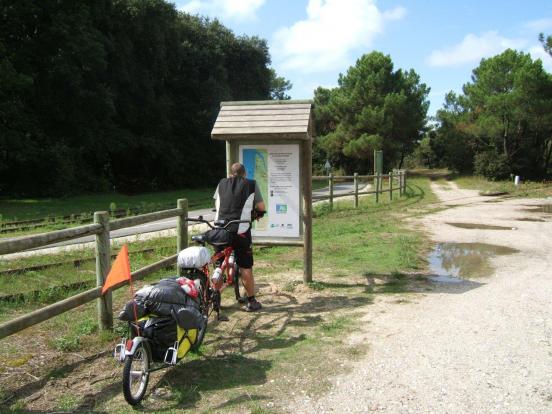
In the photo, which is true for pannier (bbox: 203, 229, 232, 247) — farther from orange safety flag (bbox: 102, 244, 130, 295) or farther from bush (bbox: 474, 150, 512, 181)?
bush (bbox: 474, 150, 512, 181)

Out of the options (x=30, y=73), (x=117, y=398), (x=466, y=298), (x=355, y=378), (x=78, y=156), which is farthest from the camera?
(x=78, y=156)

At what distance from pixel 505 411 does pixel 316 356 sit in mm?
1725

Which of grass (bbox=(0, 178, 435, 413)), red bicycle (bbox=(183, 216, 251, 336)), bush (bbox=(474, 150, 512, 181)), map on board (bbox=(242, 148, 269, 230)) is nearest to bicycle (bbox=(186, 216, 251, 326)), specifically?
red bicycle (bbox=(183, 216, 251, 336))

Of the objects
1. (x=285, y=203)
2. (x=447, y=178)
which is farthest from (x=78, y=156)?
(x=447, y=178)

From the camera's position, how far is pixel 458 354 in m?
5.00

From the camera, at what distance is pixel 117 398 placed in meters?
4.22

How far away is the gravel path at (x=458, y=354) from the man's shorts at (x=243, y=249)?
1610mm

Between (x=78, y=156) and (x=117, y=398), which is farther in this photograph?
(x=78, y=156)

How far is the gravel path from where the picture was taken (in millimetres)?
4078

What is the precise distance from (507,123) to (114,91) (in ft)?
105

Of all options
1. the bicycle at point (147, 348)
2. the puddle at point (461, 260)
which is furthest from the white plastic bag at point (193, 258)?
the puddle at point (461, 260)

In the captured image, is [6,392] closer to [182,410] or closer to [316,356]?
[182,410]

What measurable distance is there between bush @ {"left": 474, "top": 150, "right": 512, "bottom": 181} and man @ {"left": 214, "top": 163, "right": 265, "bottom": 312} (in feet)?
141

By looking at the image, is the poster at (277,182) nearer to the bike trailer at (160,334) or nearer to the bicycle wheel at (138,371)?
the bike trailer at (160,334)
